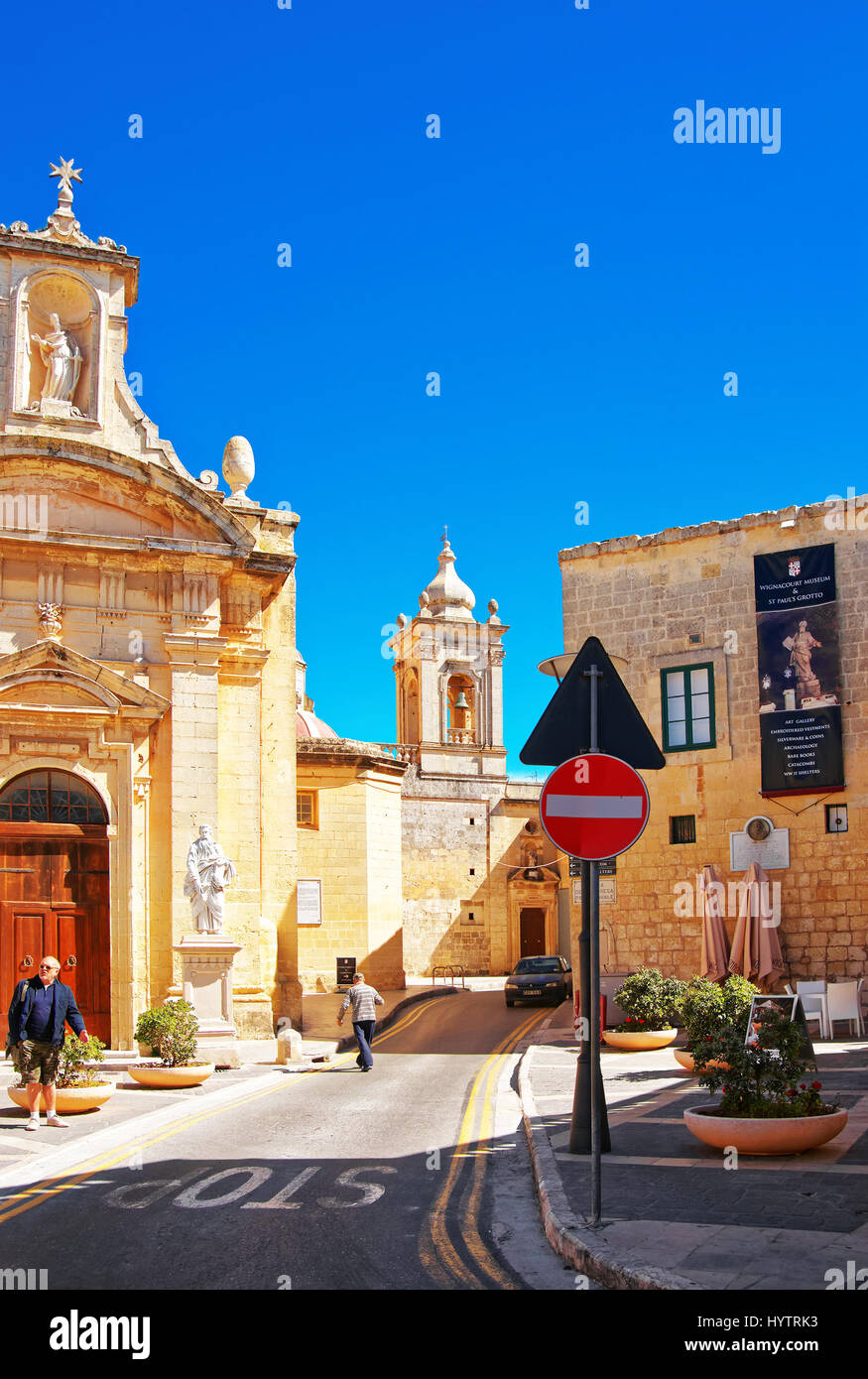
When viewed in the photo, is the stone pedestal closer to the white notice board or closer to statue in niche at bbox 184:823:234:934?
statue in niche at bbox 184:823:234:934

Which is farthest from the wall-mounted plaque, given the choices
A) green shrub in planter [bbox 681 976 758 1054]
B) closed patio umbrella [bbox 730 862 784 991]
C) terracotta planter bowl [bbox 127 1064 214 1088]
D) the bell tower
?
the bell tower

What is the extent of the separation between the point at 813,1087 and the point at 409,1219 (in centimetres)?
325

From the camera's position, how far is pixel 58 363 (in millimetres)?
22969

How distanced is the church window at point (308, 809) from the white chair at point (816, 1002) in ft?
56.8

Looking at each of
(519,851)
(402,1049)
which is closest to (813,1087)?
(402,1049)

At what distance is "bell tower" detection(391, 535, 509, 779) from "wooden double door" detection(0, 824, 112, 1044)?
1237 inches

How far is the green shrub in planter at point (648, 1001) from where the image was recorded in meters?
20.3

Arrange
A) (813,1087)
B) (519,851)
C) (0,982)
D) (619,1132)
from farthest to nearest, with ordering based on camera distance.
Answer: (519,851)
(0,982)
(619,1132)
(813,1087)

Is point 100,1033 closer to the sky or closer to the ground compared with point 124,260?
closer to the ground

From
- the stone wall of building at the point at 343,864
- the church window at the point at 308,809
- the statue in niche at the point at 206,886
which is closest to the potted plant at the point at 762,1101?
the statue in niche at the point at 206,886

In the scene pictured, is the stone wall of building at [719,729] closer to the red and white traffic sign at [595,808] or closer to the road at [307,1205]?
the road at [307,1205]

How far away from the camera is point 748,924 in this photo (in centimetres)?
2372

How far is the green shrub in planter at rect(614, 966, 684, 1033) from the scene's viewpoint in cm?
2031
